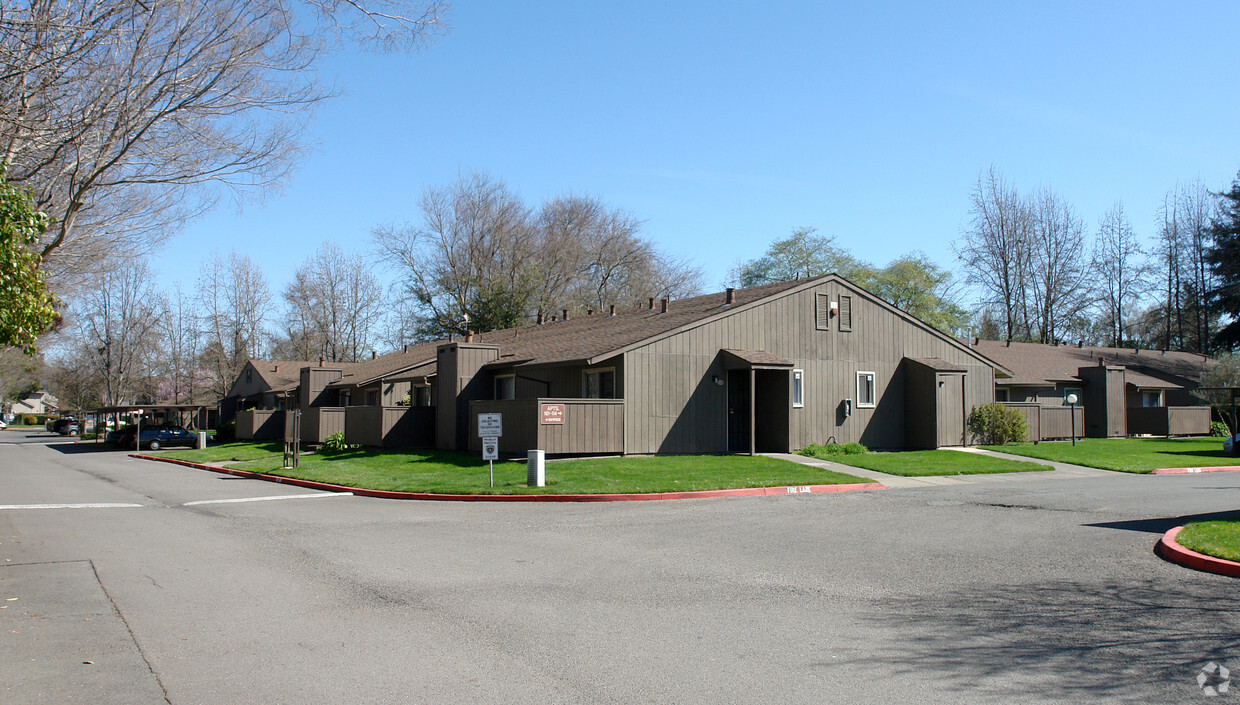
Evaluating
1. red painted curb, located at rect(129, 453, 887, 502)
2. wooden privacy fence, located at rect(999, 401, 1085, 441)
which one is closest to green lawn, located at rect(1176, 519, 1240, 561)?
red painted curb, located at rect(129, 453, 887, 502)

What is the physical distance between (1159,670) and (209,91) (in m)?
13.4

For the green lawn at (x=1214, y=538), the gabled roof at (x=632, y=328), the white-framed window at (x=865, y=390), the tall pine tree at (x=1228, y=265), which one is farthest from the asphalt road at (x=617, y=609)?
the tall pine tree at (x=1228, y=265)

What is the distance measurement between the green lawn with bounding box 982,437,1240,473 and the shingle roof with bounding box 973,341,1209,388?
16.1 feet

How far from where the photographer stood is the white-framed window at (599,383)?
24.1 metres

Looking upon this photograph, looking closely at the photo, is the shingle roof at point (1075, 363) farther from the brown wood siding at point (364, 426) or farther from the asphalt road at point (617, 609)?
the asphalt road at point (617, 609)

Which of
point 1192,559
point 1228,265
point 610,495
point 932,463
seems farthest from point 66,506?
point 1228,265

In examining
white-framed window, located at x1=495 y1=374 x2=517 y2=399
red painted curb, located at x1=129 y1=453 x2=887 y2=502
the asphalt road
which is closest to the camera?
the asphalt road

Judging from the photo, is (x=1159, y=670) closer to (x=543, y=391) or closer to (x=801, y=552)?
(x=801, y=552)

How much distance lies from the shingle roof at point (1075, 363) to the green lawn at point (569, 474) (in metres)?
18.9

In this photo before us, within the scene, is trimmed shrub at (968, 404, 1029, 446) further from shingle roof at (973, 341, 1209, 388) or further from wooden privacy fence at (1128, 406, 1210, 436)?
wooden privacy fence at (1128, 406, 1210, 436)

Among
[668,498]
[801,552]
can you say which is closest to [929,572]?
[801,552]

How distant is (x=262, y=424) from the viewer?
42.1m

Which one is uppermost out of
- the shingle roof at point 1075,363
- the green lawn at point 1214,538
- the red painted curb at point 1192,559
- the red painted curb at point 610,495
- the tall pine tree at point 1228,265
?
the tall pine tree at point 1228,265

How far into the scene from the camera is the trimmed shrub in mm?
28828
